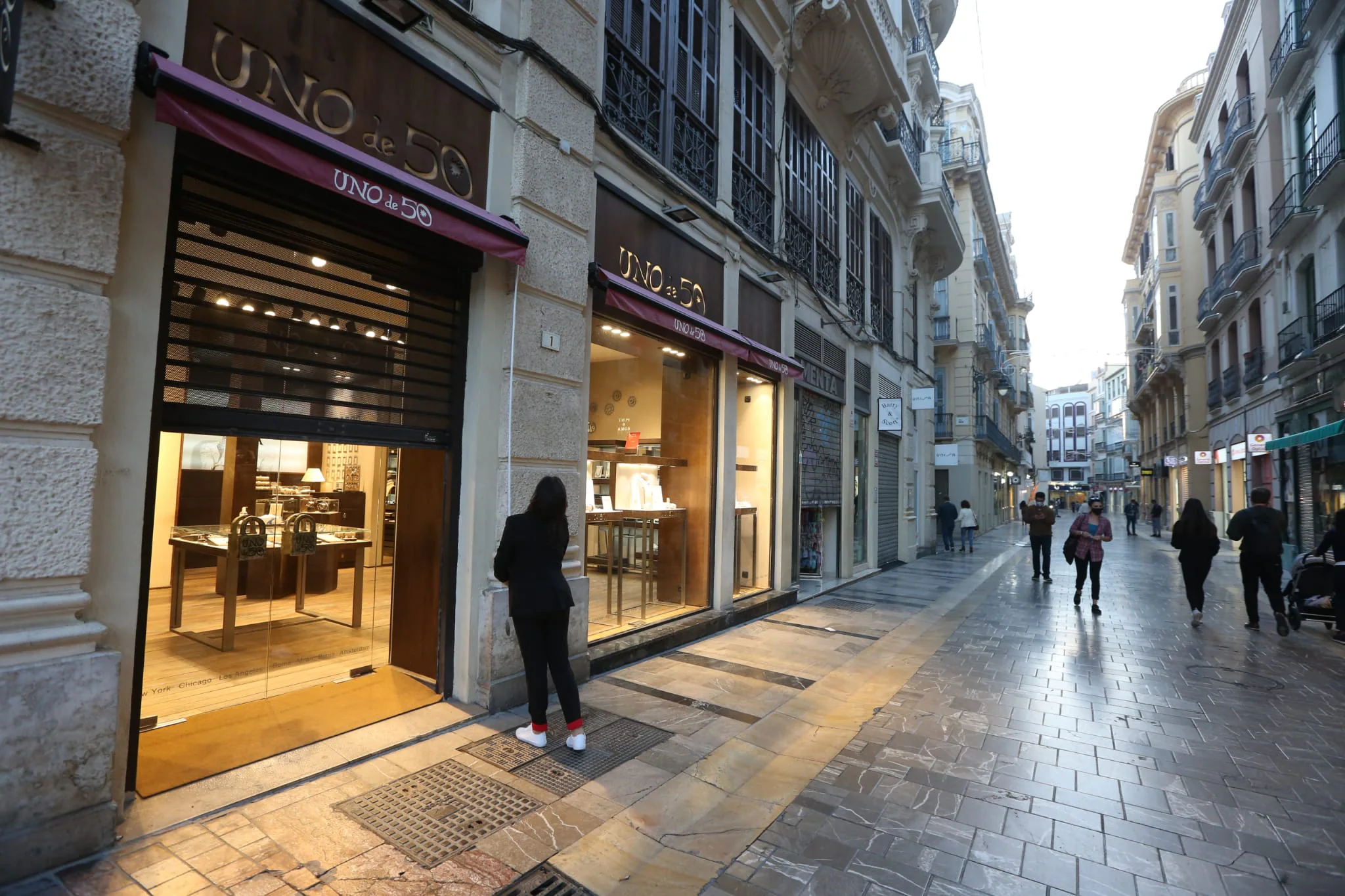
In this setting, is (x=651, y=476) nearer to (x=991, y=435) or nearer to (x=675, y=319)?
(x=675, y=319)

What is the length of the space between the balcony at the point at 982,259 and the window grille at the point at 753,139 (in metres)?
23.1

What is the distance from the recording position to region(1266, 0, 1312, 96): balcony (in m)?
14.8

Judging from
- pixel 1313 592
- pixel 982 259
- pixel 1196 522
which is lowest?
pixel 1313 592

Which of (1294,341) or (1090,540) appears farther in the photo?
(1294,341)

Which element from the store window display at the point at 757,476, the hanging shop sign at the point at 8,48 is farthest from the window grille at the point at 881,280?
the hanging shop sign at the point at 8,48

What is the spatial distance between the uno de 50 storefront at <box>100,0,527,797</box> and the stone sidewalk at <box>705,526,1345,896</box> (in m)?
3.04

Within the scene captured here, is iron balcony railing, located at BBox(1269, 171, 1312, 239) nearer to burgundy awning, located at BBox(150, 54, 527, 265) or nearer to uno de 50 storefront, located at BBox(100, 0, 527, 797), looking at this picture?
burgundy awning, located at BBox(150, 54, 527, 265)

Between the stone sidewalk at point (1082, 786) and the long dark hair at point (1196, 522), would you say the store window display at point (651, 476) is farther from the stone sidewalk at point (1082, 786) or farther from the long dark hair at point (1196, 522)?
the long dark hair at point (1196, 522)

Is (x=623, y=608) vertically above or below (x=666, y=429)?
below

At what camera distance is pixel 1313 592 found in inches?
325

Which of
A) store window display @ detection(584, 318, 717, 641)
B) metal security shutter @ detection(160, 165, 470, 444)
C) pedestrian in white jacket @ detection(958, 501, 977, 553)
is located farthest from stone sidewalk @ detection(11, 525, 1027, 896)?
pedestrian in white jacket @ detection(958, 501, 977, 553)

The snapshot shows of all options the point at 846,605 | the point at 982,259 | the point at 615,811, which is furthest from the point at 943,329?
the point at 615,811

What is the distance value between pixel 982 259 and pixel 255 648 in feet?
107

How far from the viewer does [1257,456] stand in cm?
1909
